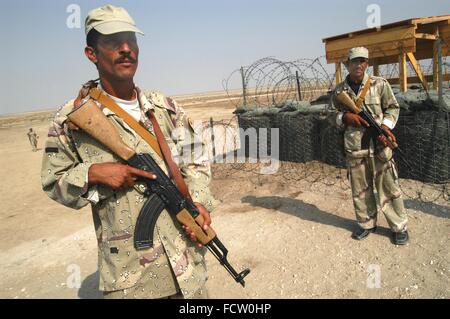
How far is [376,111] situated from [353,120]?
0.92ft

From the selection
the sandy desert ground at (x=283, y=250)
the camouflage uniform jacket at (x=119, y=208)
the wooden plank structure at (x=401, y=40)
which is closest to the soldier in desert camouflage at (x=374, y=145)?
the sandy desert ground at (x=283, y=250)

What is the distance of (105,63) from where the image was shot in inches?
65.3

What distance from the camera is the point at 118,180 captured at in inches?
63.6

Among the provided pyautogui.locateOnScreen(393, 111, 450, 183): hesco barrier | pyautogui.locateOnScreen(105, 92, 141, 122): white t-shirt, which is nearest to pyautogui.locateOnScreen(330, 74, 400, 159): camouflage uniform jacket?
pyautogui.locateOnScreen(393, 111, 450, 183): hesco barrier

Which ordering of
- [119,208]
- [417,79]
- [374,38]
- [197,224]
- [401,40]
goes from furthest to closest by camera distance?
[417,79] < [374,38] < [401,40] < [197,224] < [119,208]

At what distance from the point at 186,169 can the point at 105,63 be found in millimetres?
673

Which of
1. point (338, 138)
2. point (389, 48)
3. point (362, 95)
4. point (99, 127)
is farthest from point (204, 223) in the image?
point (389, 48)

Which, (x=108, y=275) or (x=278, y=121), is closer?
(x=108, y=275)

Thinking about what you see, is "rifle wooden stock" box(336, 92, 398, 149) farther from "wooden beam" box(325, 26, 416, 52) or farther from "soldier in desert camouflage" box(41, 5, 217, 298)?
"wooden beam" box(325, 26, 416, 52)

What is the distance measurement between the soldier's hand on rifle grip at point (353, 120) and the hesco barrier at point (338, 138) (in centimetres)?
23

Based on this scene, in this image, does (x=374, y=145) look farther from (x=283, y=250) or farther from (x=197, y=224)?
(x=197, y=224)

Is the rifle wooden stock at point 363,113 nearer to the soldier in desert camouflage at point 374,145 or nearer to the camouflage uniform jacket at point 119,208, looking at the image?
the soldier in desert camouflage at point 374,145
